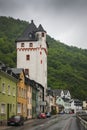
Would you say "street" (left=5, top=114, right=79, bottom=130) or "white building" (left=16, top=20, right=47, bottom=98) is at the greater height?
"white building" (left=16, top=20, right=47, bottom=98)

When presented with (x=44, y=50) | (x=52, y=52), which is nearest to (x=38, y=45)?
(x=44, y=50)

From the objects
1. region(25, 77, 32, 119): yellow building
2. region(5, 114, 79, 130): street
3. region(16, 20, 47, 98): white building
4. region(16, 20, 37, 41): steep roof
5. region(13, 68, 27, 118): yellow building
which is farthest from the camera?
region(16, 20, 37, 41): steep roof

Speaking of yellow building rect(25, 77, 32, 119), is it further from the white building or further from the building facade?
the white building

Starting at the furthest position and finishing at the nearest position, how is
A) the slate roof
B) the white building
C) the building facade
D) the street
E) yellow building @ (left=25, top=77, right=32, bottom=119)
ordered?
the slate roof
the white building
yellow building @ (left=25, top=77, right=32, bottom=119)
the building facade
the street

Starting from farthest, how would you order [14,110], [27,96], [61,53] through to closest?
[61,53]
[27,96]
[14,110]

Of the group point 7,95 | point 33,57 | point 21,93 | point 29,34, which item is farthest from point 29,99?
point 29,34

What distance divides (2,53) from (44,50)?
94.0ft

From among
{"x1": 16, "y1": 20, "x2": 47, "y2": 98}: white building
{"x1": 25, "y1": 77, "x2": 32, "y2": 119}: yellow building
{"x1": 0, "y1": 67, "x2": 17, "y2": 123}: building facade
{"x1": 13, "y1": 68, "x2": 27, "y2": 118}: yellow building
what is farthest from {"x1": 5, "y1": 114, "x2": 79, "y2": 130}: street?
{"x1": 16, "y1": 20, "x2": 47, "y2": 98}: white building

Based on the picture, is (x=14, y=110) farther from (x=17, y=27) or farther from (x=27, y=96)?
(x=17, y=27)

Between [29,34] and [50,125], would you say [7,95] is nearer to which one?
[50,125]

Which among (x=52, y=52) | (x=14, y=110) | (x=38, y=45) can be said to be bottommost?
(x=14, y=110)

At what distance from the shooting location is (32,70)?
113250 millimetres

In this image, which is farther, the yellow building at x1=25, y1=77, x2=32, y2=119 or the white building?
the white building

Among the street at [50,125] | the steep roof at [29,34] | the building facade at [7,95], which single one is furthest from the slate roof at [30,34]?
the street at [50,125]
